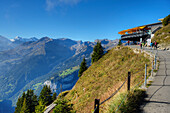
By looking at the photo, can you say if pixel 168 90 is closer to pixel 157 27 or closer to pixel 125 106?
pixel 125 106

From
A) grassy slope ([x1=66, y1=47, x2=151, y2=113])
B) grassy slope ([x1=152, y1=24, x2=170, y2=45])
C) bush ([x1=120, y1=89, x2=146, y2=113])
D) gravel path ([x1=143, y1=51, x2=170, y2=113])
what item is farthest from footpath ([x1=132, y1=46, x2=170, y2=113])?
grassy slope ([x1=152, y1=24, x2=170, y2=45])

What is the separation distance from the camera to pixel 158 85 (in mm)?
7070

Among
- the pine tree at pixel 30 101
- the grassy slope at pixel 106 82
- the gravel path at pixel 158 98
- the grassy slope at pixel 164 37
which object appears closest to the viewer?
the gravel path at pixel 158 98

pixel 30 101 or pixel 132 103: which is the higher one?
pixel 132 103

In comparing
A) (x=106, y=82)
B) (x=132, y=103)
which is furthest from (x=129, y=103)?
(x=106, y=82)

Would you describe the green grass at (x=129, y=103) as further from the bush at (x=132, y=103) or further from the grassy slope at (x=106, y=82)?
the grassy slope at (x=106, y=82)

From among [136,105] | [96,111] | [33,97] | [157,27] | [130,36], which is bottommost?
[33,97]

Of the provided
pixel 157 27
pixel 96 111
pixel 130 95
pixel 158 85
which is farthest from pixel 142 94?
pixel 157 27

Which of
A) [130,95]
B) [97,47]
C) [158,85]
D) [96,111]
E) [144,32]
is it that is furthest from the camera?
[97,47]

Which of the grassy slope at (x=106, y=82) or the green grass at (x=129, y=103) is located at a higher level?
the green grass at (x=129, y=103)

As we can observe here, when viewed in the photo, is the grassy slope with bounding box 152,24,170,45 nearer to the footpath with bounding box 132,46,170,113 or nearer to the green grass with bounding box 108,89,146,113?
the footpath with bounding box 132,46,170,113

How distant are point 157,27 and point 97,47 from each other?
2993cm

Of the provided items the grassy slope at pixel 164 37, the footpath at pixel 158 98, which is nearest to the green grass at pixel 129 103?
the footpath at pixel 158 98

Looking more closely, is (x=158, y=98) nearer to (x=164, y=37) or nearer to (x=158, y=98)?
(x=158, y=98)
